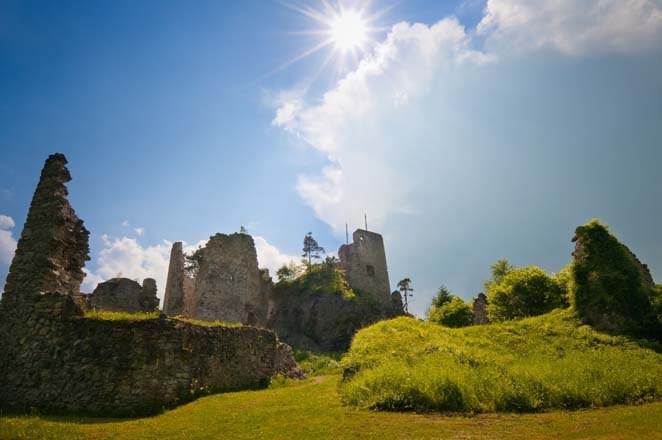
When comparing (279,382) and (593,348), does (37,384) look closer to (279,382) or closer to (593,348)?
(279,382)

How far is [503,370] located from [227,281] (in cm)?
2179

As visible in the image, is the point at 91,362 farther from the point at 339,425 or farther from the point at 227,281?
the point at 227,281

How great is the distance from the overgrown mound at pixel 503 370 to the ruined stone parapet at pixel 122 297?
18604mm

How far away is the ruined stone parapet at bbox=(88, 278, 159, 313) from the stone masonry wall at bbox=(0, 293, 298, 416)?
1524 cm

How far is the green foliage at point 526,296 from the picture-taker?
78.1 ft

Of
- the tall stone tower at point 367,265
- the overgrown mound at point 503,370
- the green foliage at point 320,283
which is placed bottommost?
the overgrown mound at point 503,370

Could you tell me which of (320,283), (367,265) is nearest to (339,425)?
(320,283)

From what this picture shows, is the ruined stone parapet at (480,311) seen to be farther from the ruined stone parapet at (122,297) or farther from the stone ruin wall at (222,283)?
the ruined stone parapet at (122,297)

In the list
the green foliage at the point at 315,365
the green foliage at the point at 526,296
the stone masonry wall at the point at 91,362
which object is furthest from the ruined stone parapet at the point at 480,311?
the stone masonry wall at the point at 91,362

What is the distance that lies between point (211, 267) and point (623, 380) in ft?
81.0

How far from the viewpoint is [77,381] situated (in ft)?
Result: 34.9

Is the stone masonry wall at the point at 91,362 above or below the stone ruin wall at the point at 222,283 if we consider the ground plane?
below

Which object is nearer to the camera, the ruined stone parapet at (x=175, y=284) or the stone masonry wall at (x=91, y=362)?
the stone masonry wall at (x=91, y=362)

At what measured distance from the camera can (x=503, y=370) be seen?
35.0 ft
